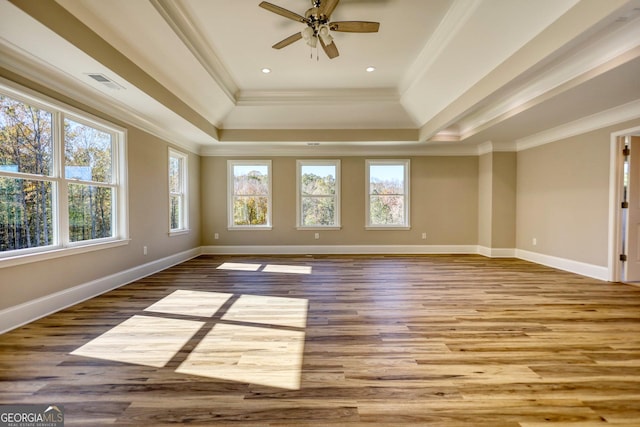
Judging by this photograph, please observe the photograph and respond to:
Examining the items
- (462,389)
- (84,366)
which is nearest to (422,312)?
(462,389)

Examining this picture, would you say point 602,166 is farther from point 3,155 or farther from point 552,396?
point 3,155

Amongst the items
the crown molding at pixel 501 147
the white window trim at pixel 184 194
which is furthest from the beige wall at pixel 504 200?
the white window trim at pixel 184 194

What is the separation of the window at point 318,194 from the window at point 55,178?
11.8ft

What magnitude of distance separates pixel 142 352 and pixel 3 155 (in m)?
2.25

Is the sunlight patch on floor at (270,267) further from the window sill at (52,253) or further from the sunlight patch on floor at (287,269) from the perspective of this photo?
the window sill at (52,253)

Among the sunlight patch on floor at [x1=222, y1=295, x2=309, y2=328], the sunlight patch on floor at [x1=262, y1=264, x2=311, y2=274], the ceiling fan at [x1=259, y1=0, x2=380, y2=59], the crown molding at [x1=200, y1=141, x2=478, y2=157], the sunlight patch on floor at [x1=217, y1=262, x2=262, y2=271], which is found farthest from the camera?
the crown molding at [x1=200, y1=141, x2=478, y2=157]

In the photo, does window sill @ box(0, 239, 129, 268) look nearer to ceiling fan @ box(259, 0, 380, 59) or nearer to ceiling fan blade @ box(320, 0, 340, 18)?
ceiling fan @ box(259, 0, 380, 59)

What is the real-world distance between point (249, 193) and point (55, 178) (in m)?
3.84

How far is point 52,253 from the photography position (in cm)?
293

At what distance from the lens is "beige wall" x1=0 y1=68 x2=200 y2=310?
269 cm

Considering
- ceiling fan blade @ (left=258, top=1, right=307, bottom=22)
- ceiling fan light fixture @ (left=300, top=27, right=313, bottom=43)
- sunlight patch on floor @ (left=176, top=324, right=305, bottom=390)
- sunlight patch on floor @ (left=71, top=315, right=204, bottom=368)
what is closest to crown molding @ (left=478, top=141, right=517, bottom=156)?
ceiling fan light fixture @ (left=300, top=27, right=313, bottom=43)

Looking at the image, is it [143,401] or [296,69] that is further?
[296,69]

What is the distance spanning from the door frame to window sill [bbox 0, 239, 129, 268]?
7.10 m

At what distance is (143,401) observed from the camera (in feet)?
5.41
